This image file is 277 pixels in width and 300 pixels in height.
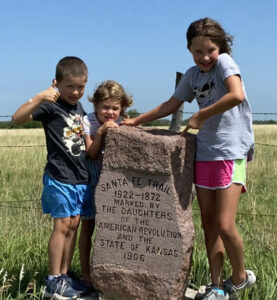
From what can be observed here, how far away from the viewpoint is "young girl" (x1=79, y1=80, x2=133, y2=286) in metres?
3.39

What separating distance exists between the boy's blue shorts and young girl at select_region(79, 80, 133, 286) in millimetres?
130

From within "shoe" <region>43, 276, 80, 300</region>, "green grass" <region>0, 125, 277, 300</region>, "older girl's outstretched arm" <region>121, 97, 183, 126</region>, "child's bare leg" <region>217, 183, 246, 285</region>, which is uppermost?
"older girl's outstretched arm" <region>121, 97, 183, 126</region>

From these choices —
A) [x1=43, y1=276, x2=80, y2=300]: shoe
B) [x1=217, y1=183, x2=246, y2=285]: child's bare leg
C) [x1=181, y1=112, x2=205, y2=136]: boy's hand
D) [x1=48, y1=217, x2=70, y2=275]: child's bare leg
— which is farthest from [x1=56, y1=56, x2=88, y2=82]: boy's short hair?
[x1=43, y1=276, x2=80, y2=300]: shoe

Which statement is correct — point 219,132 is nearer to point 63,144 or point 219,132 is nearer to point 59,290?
point 63,144

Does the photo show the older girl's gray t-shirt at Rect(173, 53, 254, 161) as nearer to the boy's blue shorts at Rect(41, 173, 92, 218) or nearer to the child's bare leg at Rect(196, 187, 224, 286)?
the child's bare leg at Rect(196, 187, 224, 286)

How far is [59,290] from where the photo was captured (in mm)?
3395

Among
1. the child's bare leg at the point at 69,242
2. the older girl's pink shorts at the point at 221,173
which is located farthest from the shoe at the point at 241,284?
the child's bare leg at the point at 69,242

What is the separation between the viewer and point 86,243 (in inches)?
142

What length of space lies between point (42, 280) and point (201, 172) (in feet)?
5.06

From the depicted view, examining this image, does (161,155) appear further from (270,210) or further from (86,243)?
(270,210)

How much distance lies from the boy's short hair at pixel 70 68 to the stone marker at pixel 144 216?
0.48 metres

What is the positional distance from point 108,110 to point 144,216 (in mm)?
794

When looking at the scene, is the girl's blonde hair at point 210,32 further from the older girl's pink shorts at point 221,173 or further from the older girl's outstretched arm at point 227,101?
the older girl's pink shorts at point 221,173

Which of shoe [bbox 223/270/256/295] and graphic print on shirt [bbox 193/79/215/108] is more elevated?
graphic print on shirt [bbox 193/79/215/108]
